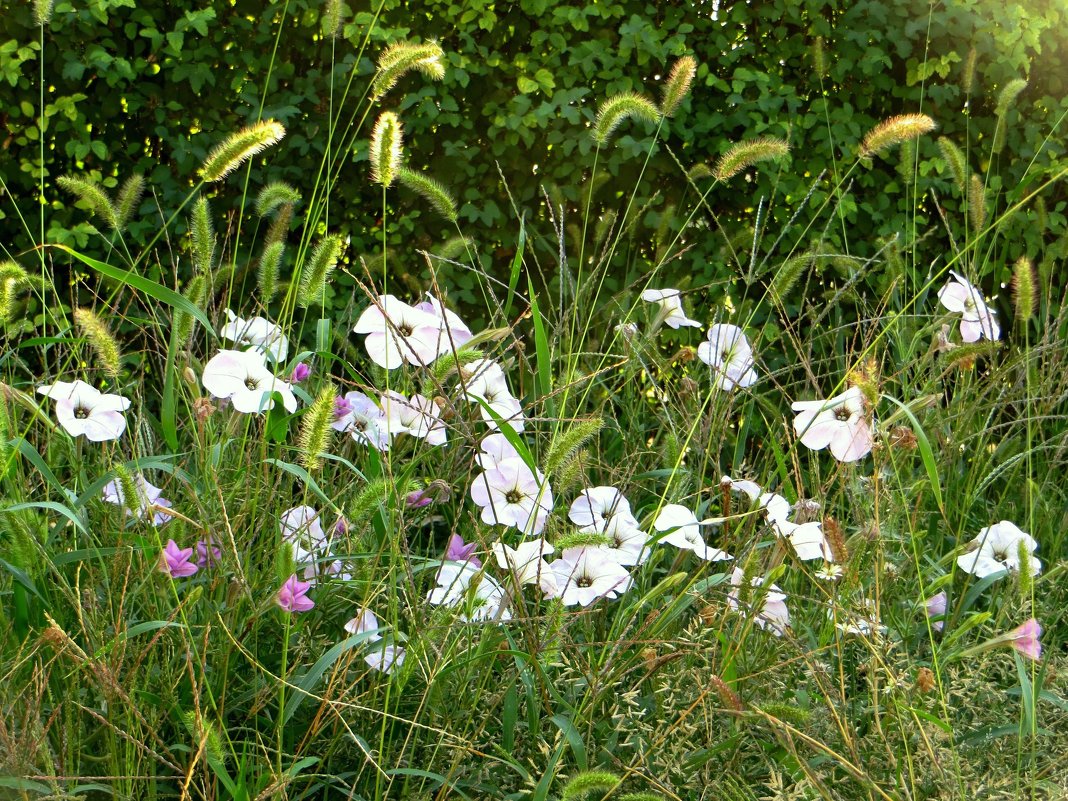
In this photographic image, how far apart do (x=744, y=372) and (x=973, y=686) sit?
68 cm

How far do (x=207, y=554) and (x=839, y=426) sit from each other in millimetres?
967

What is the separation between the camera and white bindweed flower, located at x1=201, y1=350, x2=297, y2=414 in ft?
5.95

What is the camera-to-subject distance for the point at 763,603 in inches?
64.9

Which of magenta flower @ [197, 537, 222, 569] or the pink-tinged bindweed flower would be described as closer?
magenta flower @ [197, 537, 222, 569]

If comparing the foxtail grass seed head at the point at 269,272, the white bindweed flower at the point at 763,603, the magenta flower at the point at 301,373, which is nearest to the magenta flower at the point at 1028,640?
the white bindweed flower at the point at 763,603

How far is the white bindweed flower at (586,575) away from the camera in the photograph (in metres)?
1.68

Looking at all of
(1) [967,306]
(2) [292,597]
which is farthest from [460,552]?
(1) [967,306]

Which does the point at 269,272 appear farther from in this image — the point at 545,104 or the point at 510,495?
the point at 545,104

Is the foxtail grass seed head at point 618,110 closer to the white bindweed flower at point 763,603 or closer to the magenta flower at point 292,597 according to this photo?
the white bindweed flower at point 763,603

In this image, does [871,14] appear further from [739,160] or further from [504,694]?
[504,694]

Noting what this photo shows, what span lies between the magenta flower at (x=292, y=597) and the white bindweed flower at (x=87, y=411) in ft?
1.51

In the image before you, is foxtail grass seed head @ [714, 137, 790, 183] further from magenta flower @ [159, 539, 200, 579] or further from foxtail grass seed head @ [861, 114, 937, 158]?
magenta flower @ [159, 539, 200, 579]

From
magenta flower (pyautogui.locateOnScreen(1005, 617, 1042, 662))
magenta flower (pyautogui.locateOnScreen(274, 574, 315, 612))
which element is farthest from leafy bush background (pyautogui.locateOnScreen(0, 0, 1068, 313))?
magenta flower (pyautogui.locateOnScreen(1005, 617, 1042, 662))

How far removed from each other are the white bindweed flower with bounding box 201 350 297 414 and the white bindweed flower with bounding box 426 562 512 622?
36 cm
